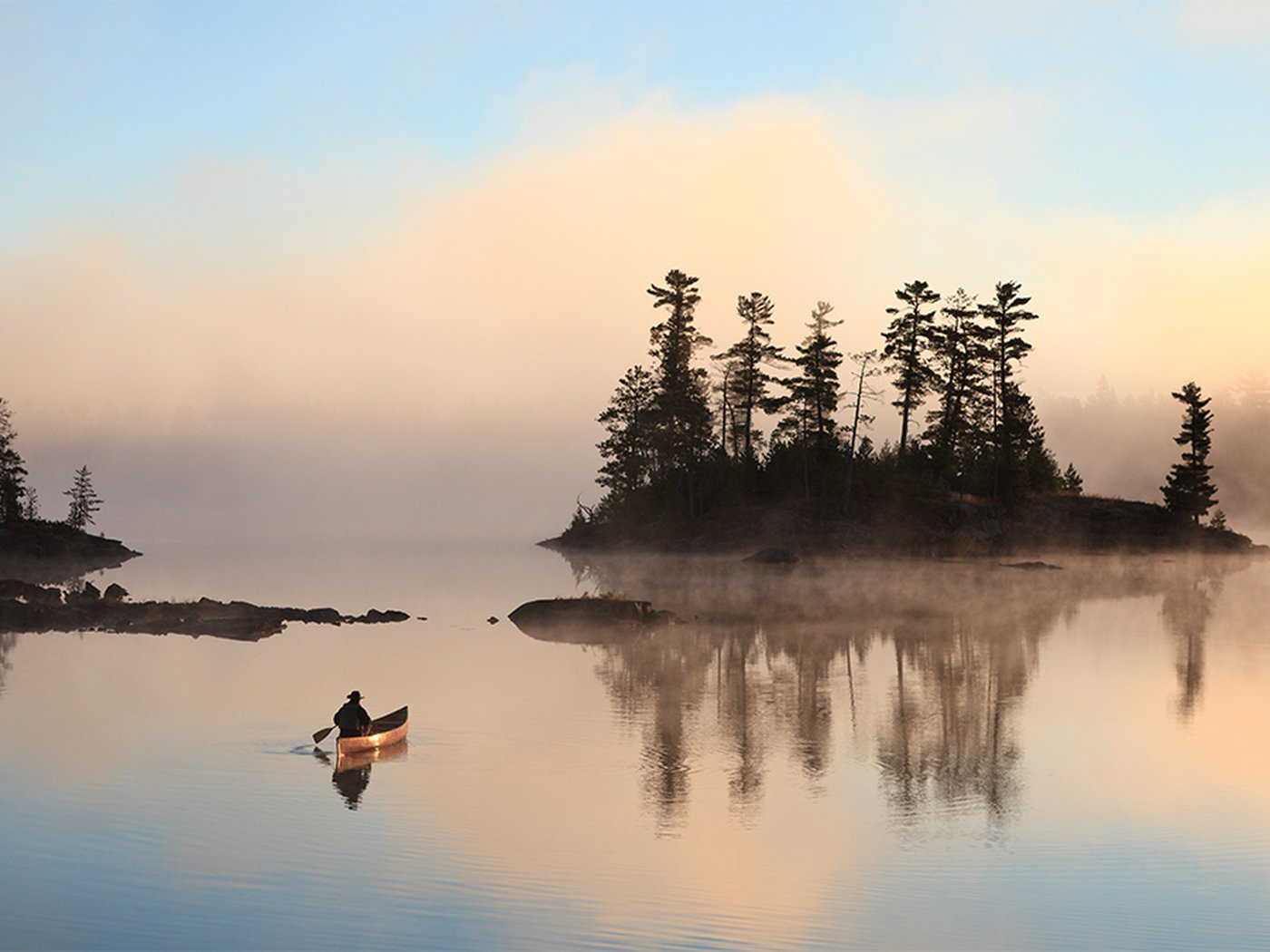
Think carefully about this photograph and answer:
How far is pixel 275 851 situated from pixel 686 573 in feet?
248

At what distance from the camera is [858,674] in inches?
1794

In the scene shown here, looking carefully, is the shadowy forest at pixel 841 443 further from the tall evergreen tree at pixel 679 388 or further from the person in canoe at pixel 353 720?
the person in canoe at pixel 353 720

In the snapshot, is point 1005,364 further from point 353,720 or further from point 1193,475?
point 353,720

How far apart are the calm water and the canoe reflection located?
18cm

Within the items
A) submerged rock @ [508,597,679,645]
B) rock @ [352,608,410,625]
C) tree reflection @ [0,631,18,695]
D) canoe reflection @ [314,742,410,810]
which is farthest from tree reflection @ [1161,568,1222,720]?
tree reflection @ [0,631,18,695]

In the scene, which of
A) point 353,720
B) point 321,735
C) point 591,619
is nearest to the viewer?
point 353,720

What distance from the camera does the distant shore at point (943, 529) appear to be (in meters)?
110

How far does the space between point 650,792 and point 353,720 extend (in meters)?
7.76

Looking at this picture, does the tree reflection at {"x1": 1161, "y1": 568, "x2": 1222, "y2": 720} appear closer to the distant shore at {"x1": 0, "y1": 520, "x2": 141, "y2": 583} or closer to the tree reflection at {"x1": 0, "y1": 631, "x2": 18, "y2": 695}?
the tree reflection at {"x1": 0, "y1": 631, "x2": 18, "y2": 695}

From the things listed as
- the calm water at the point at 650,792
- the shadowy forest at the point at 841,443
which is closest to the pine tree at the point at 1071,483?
the shadowy forest at the point at 841,443

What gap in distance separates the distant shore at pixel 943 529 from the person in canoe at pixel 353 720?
79.4 m

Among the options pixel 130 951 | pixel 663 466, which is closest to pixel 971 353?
pixel 663 466

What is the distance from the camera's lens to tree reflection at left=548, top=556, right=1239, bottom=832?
28688 millimetres

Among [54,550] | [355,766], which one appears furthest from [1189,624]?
[54,550]
